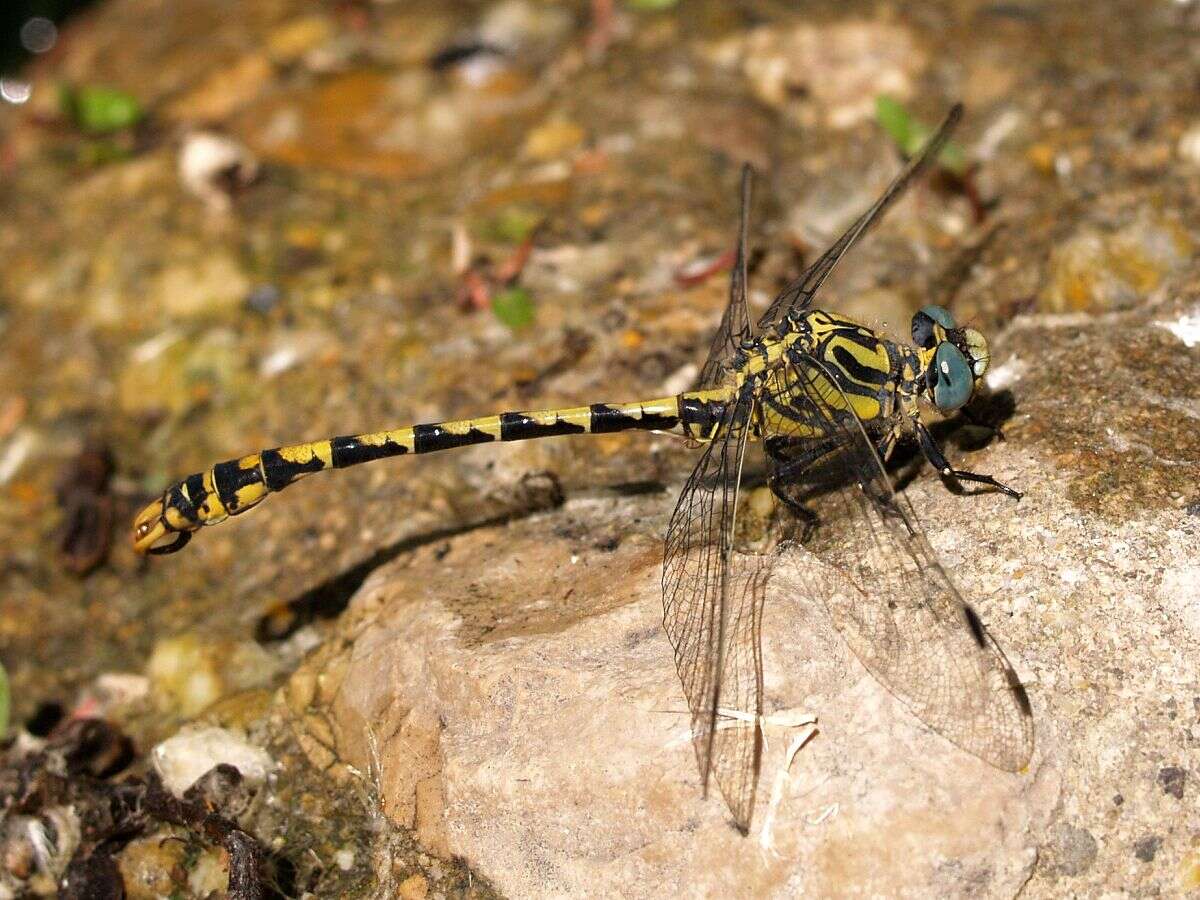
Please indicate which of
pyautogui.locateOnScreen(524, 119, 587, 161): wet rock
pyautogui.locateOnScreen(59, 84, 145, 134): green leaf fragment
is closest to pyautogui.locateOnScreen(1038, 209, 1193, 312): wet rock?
pyautogui.locateOnScreen(524, 119, 587, 161): wet rock

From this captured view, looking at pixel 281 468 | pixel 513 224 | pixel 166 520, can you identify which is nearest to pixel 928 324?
pixel 513 224

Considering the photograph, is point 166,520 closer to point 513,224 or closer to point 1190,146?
point 513,224

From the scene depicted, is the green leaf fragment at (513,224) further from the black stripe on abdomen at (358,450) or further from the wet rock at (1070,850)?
the wet rock at (1070,850)

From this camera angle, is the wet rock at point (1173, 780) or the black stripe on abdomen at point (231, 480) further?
the black stripe on abdomen at point (231, 480)

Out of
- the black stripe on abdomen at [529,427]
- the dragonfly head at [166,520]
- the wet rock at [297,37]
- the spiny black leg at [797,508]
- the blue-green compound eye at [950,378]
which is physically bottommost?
the dragonfly head at [166,520]

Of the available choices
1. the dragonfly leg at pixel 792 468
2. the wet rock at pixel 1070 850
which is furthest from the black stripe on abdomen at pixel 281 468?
the wet rock at pixel 1070 850

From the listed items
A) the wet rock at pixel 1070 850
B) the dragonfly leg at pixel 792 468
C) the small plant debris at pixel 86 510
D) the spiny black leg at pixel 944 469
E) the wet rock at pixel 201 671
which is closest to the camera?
the wet rock at pixel 1070 850

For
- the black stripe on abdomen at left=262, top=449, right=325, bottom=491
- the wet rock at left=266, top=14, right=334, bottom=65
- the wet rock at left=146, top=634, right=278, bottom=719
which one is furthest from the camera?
the wet rock at left=266, top=14, right=334, bottom=65

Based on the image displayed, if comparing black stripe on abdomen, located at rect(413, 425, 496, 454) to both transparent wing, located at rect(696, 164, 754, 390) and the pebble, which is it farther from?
the pebble

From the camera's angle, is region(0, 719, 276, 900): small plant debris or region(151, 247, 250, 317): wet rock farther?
region(151, 247, 250, 317): wet rock
